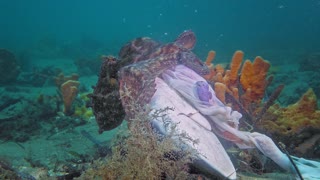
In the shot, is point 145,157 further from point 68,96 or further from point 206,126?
point 68,96

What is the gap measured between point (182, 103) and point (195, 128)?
1.35 ft

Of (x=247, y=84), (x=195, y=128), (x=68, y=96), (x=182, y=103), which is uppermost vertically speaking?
(x=68, y=96)

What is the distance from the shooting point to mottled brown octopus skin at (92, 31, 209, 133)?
11.2 feet

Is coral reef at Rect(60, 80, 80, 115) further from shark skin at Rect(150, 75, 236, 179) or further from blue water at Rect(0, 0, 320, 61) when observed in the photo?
blue water at Rect(0, 0, 320, 61)

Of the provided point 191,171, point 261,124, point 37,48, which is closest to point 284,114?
point 261,124

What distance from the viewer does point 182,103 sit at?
3.59 m

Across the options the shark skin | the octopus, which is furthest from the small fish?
the shark skin

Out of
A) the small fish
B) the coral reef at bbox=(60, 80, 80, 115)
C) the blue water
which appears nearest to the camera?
the small fish

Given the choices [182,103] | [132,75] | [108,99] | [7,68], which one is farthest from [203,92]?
[7,68]

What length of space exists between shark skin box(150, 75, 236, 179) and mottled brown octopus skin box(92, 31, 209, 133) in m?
0.20

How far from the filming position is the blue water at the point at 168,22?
133ft

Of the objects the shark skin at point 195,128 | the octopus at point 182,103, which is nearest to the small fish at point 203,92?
the octopus at point 182,103

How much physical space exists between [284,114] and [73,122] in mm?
4744

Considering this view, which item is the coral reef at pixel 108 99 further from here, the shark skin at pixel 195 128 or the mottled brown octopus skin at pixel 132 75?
the shark skin at pixel 195 128
